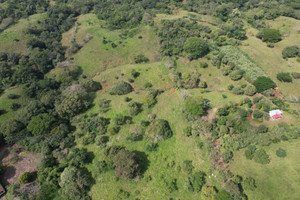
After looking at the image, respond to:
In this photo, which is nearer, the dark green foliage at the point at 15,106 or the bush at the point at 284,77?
the dark green foliage at the point at 15,106

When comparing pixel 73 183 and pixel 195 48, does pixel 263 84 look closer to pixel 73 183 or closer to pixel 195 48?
pixel 195 48

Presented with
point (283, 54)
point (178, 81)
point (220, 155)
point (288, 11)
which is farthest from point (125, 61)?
point (288, 11)

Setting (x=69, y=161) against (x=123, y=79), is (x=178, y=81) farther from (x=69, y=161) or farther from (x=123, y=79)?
(x=69, y=161)

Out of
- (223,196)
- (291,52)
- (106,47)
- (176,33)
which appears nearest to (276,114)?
(223,196)

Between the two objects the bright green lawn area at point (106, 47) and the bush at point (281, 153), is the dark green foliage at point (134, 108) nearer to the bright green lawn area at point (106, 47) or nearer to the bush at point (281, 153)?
the bright green lawn area at point (106, 47)

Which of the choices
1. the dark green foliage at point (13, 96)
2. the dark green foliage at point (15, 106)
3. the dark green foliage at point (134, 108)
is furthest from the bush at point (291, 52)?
the dark green foliage at point (13, 96)
